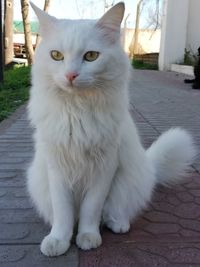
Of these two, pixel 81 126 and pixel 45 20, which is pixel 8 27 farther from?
pixel 81 126

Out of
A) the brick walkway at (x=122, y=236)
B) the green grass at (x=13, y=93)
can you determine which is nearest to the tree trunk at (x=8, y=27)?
the green grass at (x=13, y=93)

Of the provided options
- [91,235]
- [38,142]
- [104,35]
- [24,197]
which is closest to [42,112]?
[38,142]

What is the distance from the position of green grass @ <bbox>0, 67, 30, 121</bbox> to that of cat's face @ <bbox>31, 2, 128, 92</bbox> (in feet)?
14.3

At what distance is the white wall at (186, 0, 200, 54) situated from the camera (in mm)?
16641

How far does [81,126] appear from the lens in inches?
89.8

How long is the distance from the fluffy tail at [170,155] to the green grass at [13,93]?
3690 millimetres

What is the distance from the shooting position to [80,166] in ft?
7.65

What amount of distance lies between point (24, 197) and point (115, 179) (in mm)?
860

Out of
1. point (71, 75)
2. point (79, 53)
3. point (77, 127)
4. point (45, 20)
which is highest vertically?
point (45, 20)

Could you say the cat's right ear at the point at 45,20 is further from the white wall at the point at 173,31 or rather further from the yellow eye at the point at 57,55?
the white wall at the point at 173,31

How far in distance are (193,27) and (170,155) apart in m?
14.6

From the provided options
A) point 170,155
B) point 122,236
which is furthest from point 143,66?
point 122,236

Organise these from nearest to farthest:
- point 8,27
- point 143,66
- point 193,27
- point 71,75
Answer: point 71,75, point 8,27, point 193,27, point 143,66

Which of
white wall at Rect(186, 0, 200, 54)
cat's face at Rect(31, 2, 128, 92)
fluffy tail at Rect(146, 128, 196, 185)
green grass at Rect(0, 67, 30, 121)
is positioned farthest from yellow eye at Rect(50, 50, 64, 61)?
white wall at Rect(186, 0, 200, 54)
